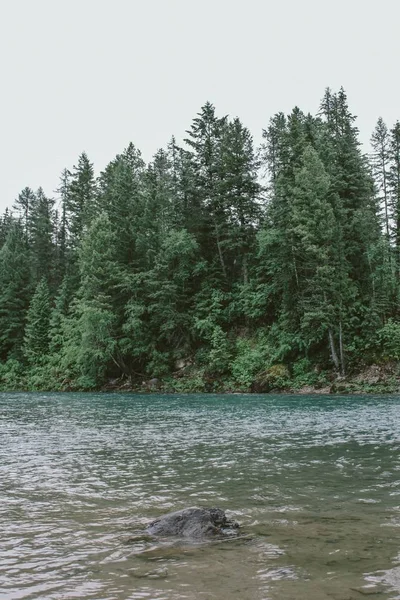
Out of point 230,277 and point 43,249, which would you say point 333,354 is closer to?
point 230,277

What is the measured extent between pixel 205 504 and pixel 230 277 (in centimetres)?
4160

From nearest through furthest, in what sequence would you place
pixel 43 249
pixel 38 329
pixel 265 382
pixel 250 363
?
pixel 265 382, pixel 250 363, pixel 38 329, pixel 43 249

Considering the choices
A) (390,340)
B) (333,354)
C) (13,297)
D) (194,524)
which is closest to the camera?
(194,524)

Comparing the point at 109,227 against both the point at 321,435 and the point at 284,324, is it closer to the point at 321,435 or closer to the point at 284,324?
the point at 284,324

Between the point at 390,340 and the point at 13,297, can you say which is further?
the point at 13,297

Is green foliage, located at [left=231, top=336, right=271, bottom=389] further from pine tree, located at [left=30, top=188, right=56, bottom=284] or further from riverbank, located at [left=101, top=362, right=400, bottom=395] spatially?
pine tree, located at [left=30, top=188, right=56, bottom=284]

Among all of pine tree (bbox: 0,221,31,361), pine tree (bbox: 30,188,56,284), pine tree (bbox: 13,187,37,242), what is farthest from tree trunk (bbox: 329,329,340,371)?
pine tree (bbox: 13,187,37,242)

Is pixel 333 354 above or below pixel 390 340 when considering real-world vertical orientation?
below

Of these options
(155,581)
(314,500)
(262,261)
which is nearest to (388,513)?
(314,500)

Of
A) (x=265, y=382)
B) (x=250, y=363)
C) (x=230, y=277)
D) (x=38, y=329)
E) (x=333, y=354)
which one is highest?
(x=230, y=277)

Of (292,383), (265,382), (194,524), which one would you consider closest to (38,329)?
(265,382)

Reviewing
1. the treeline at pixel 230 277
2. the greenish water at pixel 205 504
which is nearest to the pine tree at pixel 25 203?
the treeline at pixel 230 277

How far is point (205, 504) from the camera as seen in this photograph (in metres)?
8.98

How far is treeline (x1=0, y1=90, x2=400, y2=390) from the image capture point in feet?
124
